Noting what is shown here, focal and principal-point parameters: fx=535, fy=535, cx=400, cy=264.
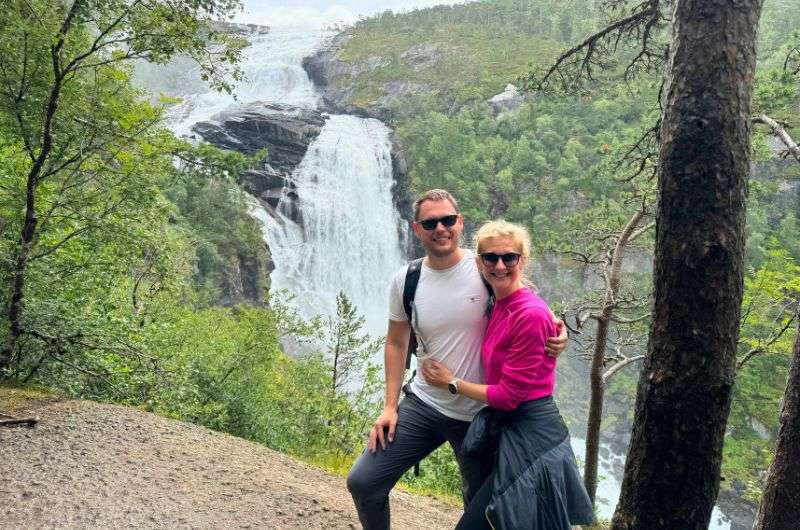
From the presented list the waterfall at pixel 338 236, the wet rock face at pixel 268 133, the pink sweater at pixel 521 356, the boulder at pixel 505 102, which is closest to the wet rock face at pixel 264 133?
the wet rock face at pixel 268 133

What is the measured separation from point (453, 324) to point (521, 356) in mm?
386

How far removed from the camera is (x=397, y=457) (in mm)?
2545

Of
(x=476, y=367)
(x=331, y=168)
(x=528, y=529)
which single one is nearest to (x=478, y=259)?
(x=476, y=367)

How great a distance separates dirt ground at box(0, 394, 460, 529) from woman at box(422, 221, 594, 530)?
8.23 feet

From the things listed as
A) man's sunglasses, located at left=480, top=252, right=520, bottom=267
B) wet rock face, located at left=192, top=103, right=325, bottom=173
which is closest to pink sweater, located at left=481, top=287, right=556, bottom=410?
man's sunglasses, located at left=480, top=252, right=520, bottom=267

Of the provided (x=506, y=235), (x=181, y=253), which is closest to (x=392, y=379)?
(x=506, y=235)

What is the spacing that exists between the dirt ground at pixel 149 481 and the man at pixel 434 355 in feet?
6.21

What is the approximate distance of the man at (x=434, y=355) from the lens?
8.00 ft

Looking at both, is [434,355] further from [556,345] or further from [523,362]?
[556,345]

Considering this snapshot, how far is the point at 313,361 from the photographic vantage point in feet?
55.3

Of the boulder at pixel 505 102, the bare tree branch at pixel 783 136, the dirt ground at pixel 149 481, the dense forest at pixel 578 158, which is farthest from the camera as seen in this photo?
the boulder at pixel 505 102

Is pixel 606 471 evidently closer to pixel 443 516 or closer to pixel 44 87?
pixel 443 516

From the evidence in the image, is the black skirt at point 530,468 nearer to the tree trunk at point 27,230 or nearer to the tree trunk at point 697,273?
the tree trunk at point 697,273

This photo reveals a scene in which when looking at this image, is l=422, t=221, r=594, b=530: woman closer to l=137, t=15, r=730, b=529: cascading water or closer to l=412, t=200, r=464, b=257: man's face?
l=412, t=200, r=464, b=257: man's face
